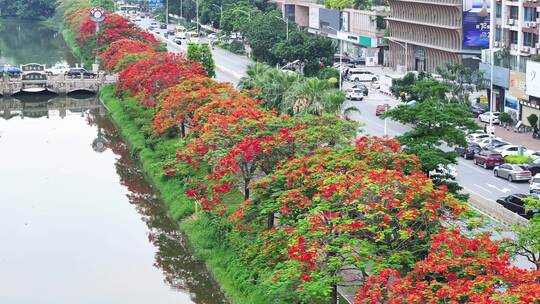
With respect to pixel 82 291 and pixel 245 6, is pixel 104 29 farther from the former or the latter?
pixel 82 291

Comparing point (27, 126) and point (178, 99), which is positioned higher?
point (178, 99)

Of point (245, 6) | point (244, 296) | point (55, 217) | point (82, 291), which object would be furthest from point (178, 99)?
point (245, 6)

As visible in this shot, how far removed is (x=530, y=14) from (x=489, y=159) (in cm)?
2444

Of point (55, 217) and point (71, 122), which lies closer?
point (55, 217)

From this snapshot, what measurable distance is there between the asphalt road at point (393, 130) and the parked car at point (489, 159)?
17.6 inches

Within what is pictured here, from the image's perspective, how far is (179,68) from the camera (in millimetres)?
97000

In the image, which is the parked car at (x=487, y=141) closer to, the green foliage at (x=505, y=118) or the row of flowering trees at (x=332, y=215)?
the green foliage at (x=505, y=118)

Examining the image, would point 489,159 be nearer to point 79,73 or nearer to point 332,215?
point 332,215

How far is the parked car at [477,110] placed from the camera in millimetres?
99100

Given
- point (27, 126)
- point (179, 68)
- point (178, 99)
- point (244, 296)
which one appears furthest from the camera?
point (27, 126)

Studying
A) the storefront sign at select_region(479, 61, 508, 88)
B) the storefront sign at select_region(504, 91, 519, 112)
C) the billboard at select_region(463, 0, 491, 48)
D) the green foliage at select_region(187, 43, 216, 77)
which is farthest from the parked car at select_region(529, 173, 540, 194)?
the green foliage at select_region(187, 43, 216, 77)

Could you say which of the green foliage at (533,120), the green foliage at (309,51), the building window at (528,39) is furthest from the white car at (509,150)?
the green foliage at (309,51)

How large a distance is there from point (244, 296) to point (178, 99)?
106 feet

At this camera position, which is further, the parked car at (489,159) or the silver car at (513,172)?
the parked car at (489,159)
